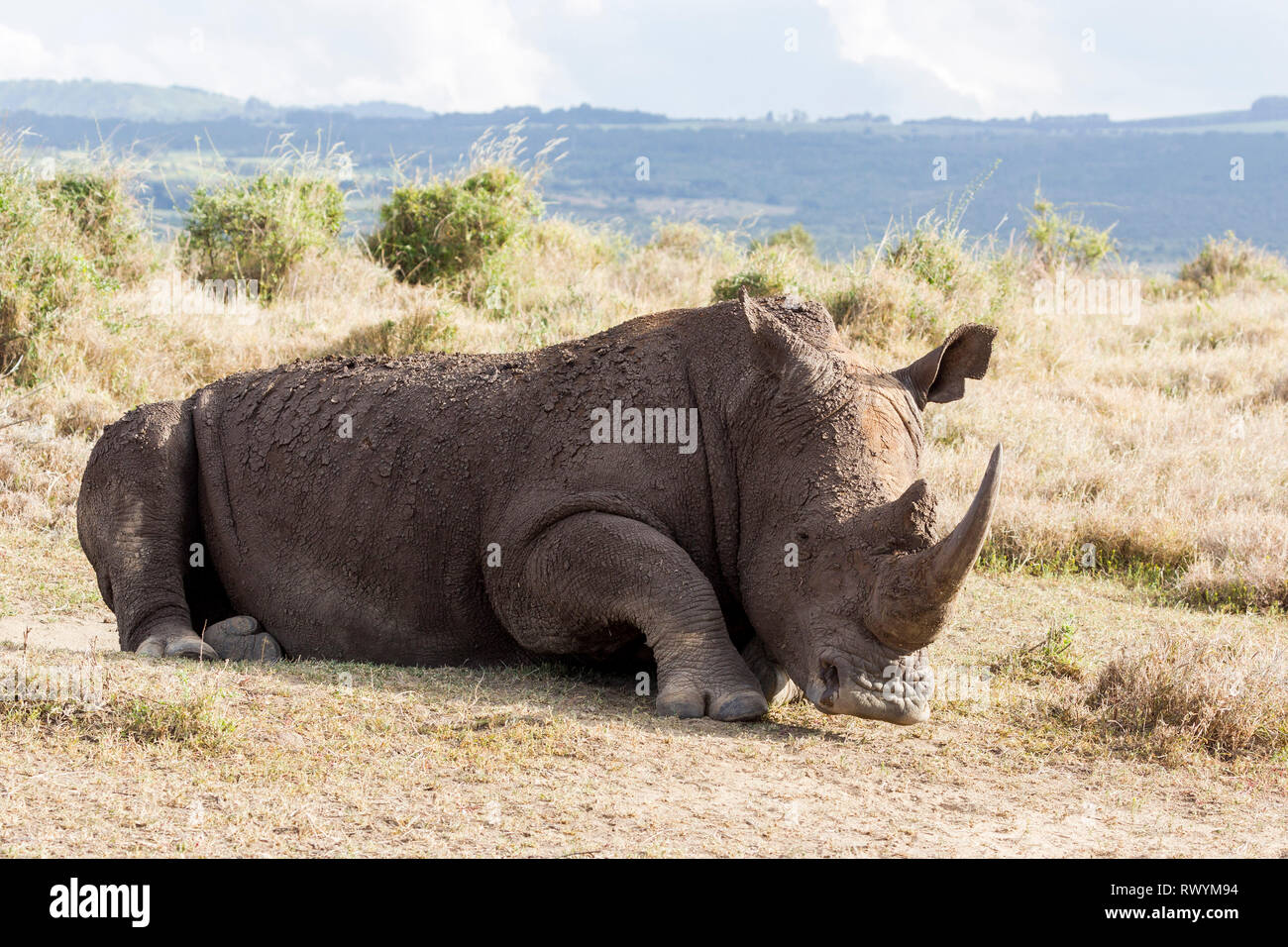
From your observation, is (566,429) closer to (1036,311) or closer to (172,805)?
(172,805)

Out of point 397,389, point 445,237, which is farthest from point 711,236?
point 397,389

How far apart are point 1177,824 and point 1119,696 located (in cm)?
135

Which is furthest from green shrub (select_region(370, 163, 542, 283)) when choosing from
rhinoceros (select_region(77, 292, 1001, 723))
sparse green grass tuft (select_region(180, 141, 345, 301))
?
rhinoceros (select_region(77, 292, 1001, 723))

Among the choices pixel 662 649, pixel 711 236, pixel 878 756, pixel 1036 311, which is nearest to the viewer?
pixel 878 756

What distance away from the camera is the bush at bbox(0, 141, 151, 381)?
13133mm

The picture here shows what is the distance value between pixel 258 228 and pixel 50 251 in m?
4.20

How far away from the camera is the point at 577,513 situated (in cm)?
650

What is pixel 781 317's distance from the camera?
264 inches

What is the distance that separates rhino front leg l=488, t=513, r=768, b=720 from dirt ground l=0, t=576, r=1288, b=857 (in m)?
0.15

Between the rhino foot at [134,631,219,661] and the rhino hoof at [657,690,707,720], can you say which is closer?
the rhino hoof at [657,690,707,720]

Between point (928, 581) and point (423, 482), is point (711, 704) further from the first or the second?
point (423, 482)

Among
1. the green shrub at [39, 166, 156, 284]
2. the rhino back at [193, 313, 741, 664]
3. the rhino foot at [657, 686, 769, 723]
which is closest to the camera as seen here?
the rhino foot at [657, 686, 769, 723]

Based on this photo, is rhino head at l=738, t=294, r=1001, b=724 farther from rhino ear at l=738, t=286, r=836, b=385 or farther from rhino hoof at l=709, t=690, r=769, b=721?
rhino hoof at l=709, t=690, r=769, b=721

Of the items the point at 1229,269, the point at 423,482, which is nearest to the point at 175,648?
the point at 423,482
